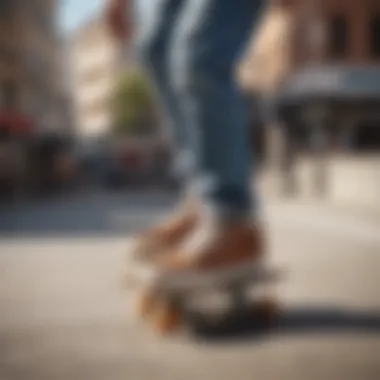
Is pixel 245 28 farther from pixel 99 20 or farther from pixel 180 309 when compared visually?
pixel 180 309

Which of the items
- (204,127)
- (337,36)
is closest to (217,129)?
(204,127)

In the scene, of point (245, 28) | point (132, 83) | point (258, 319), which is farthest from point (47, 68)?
point (258, 319)

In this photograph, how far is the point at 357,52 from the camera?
562 mm

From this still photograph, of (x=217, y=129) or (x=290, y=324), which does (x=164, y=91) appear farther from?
(x=290, y=324)

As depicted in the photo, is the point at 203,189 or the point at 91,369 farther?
the point at 203,189

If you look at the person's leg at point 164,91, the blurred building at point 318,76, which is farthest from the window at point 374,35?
the person's leg at point 164,91

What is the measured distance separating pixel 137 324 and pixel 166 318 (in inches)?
0.8

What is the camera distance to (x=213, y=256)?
0.64 m

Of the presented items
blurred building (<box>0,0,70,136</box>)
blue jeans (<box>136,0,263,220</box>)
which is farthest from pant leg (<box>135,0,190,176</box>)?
blurred building (<box>0,0,70,136</box>)

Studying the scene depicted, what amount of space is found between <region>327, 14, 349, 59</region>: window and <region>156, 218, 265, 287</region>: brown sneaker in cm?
15

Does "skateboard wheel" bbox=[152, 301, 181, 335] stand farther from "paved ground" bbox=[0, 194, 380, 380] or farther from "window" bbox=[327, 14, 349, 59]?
"window" bbox=[327, 14, 349, 59]

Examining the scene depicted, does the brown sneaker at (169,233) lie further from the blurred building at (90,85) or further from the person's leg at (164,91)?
the blurred building at (90,85)

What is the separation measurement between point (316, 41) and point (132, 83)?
13 cm

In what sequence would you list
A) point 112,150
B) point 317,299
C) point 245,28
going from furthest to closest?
point 317,299, point 245,28, point 112,150
